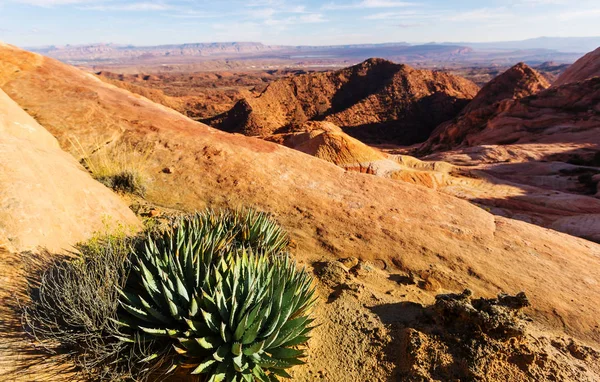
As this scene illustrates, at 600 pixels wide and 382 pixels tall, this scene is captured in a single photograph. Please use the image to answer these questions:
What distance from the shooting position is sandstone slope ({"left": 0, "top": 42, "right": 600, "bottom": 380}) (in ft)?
15.9

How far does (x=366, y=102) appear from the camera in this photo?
44.0 meters

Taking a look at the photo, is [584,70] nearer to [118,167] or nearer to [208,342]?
[118,167]

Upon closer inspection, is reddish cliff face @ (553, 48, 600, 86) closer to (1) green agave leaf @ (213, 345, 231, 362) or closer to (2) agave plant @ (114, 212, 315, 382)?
(2) agave plant @ (114, 212, 315, 382)

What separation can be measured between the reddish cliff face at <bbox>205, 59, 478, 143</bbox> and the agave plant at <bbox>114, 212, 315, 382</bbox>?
106ft

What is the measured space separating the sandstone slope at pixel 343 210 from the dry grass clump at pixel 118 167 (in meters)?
0.21

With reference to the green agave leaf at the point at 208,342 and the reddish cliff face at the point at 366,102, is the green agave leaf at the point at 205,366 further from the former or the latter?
the reddish cliff face at the point at 366,102

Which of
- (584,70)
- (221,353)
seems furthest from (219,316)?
(584,70)

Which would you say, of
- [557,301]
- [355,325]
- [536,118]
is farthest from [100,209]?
[536,118]

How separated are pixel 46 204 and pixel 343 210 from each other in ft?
15.0

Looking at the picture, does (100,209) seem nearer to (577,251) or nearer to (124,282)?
(124,282)

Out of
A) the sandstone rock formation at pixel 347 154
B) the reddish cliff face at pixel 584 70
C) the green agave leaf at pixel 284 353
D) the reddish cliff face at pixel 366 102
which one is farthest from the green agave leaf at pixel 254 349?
the reddish cliff face at pixel 584 70

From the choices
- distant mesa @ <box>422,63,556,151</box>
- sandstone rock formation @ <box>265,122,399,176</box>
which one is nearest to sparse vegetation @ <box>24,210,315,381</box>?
sandstone rock formation @ <box>265,122,399,176</box>

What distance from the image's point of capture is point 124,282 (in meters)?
2.88

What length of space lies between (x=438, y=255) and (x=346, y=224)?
160 centimetres
